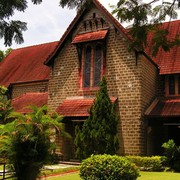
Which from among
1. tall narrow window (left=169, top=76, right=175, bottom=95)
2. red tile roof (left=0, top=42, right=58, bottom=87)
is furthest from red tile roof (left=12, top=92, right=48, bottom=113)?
tall narrow window (left=169, top=76, right=175, bottom=95)

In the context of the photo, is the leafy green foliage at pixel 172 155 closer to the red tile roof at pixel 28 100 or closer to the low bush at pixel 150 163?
the low bush at pixel 150 163

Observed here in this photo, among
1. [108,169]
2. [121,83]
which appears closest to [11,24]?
[108,169]

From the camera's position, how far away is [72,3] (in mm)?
5934

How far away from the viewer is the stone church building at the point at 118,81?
17062mm

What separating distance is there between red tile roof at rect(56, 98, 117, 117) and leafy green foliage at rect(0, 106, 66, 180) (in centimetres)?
760

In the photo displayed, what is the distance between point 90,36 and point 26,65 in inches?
443

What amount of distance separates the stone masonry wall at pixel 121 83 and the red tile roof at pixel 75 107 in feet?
1.77

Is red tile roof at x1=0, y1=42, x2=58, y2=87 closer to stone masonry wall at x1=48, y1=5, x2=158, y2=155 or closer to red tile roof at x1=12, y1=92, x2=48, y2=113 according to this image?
red tile roof at x1=12, y1=92, x2=48, y2=113

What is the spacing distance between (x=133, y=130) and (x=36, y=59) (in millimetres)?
14845

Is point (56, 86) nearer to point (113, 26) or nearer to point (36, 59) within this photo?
point (113, 26)

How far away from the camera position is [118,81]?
17.8m

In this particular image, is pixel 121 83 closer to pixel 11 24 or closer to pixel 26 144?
pixel 26 144

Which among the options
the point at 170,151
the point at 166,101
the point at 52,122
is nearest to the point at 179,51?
the point at 166,101

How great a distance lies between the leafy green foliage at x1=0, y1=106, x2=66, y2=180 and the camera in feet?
31.4
